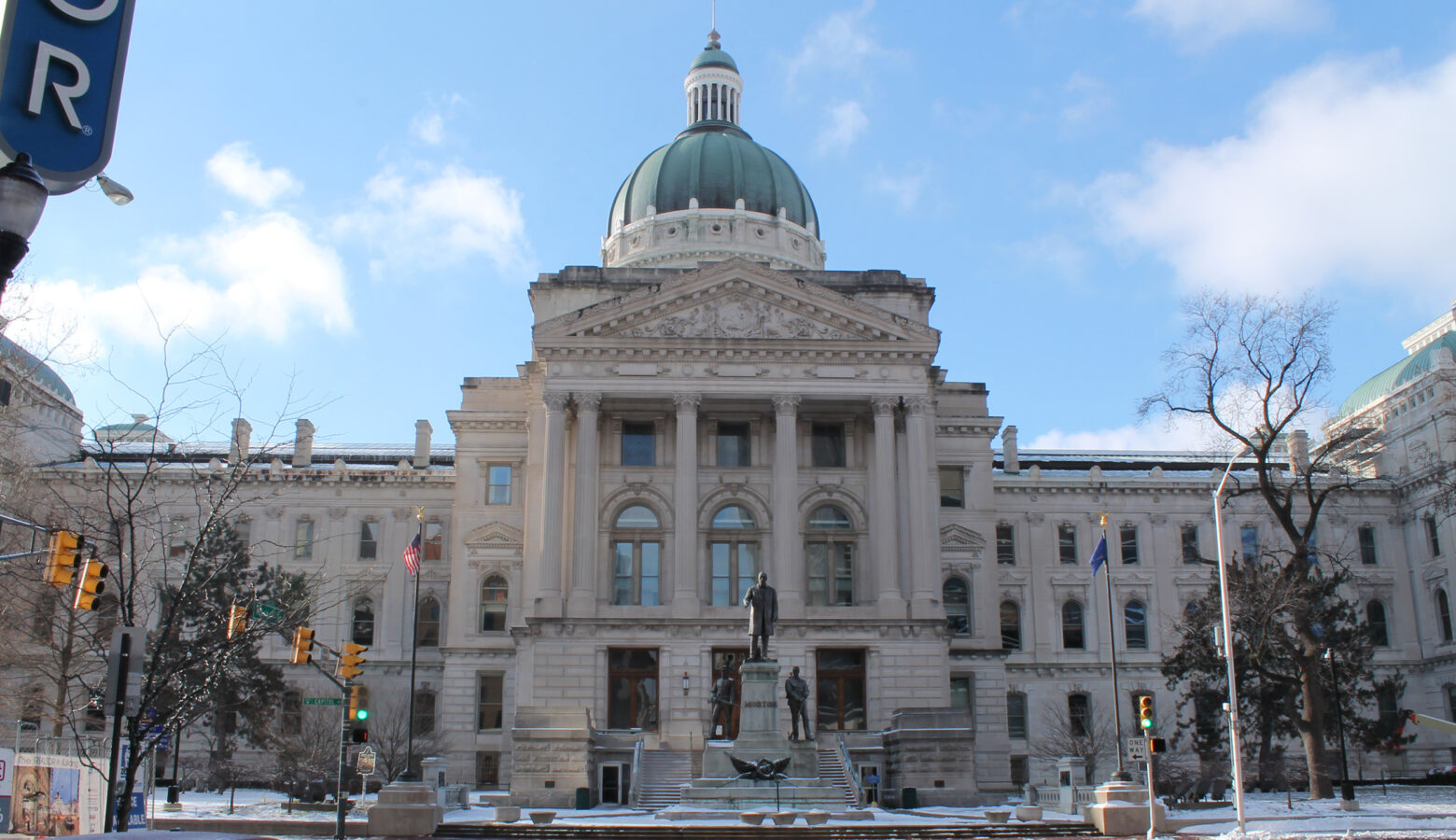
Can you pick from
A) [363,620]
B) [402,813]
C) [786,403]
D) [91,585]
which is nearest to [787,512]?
[786,403]

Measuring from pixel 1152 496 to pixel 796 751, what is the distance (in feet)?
124

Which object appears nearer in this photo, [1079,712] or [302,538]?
[1079,712]

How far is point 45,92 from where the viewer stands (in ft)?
32.1

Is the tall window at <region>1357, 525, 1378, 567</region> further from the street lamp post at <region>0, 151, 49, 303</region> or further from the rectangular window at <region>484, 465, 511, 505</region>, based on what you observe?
the street lamp post at <region>0, 151, 49, 303</region>

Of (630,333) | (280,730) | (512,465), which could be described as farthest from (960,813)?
(280,730)

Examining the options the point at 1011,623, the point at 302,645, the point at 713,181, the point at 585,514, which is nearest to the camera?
the point at 302,645

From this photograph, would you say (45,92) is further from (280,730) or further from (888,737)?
(280,730)

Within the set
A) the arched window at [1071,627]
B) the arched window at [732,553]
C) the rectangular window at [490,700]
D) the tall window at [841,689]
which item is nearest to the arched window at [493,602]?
the rectangular window at [490,700]

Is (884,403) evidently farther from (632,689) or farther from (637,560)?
(632,689)

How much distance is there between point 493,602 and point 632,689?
12.0 m

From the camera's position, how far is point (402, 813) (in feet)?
96.0

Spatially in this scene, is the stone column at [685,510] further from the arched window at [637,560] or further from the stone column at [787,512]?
the stone column at [787,512]

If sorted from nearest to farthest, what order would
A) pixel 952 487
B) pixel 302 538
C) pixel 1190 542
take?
pixel 952 487 < pixel 302 538 < pixel 1190 542

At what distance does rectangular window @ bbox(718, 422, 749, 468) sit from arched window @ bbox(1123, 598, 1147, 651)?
79.3 feet
